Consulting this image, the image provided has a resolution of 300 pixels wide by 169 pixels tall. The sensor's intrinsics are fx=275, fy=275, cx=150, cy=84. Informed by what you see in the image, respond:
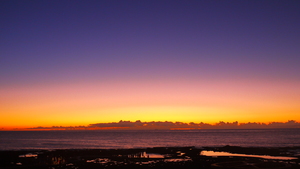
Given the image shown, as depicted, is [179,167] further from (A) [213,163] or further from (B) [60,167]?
(B) [60,167]

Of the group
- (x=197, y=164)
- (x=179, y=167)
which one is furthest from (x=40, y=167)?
(x=197, y=164)

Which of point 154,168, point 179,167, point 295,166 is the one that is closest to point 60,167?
point 154,168

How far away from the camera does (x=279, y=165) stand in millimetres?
40375

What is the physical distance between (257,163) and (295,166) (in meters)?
5.47

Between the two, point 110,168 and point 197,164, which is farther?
point 197,164

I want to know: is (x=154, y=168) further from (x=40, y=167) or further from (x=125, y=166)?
(x=40, y=167)

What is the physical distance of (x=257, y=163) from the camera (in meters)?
42.8

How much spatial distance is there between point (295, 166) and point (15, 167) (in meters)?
40.8

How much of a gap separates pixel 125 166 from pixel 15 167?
16.4 m

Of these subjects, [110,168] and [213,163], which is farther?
[213,163]

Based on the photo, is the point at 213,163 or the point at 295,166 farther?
the point at 213,163

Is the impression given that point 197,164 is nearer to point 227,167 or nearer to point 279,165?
point 227,167

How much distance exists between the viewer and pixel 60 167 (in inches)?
1585

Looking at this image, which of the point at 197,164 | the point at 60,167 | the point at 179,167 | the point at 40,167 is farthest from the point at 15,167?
the point at 197,164
